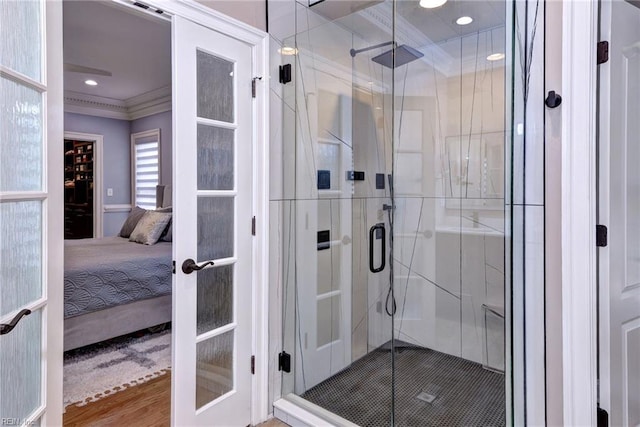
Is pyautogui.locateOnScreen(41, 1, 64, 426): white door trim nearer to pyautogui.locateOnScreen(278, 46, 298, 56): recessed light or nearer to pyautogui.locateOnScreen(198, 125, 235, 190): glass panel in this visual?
pyautogui.locateOnScreen(198, 125, 235, 190): glass panel

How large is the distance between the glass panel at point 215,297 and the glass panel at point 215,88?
82cm

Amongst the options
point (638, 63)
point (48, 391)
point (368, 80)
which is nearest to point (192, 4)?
point (368, 80)

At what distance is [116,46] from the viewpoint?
3693mm

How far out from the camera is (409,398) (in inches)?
93.6

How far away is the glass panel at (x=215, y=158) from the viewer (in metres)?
1.87

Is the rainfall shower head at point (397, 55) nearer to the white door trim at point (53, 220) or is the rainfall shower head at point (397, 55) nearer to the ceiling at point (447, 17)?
the ceiling at point (447, 17)

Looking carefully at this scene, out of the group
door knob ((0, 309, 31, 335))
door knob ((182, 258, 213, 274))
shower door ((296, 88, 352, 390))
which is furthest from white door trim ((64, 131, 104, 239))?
door knob ((0, 309, 31, 335))

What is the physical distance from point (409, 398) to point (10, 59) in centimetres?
258

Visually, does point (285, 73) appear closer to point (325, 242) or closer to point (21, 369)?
point (325, 242)

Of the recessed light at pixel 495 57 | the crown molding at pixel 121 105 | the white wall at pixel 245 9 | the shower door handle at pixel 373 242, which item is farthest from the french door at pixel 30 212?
the crown molding at pixel 121 105

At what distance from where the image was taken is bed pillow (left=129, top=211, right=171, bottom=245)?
3887mm

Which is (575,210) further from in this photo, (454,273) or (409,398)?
(409,398)

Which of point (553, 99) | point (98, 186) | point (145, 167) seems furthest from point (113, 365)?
point (98, 186)

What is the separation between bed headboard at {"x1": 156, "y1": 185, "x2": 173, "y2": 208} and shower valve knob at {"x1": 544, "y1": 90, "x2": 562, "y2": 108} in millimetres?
4360
